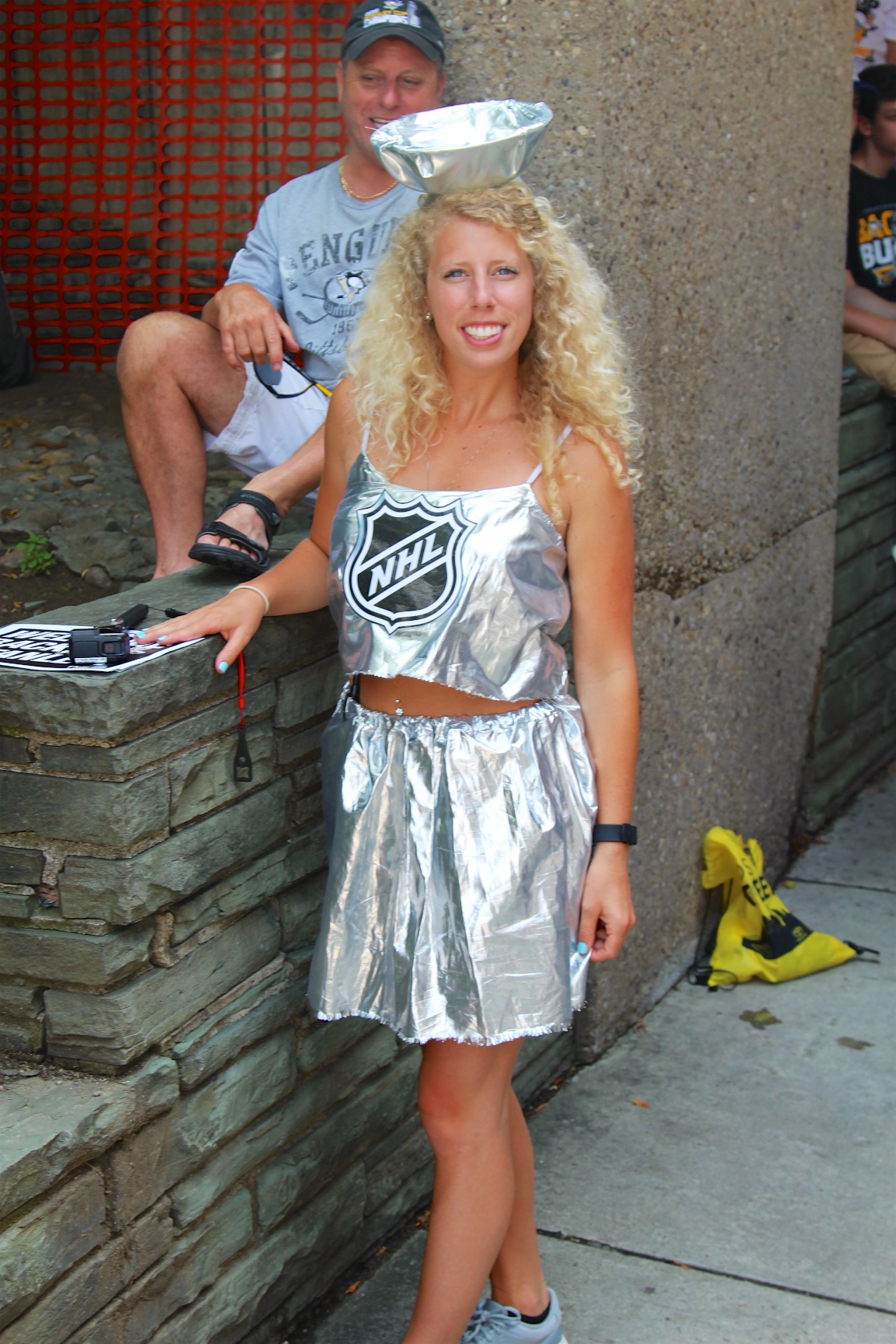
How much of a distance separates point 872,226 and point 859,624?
157 cm

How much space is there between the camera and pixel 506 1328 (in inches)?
97.4

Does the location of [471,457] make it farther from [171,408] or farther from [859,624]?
[859,624]

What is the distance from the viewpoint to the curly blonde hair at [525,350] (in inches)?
89.0

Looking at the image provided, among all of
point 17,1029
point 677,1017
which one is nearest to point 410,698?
point 17,1029

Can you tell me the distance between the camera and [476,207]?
2236 mm

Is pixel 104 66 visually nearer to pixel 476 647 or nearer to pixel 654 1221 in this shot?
pixel 476 647

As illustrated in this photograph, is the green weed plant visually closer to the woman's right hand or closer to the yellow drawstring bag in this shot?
the woman's right hand

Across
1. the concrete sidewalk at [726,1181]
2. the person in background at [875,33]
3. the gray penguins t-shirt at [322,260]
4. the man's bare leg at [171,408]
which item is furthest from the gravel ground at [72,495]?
the person in background at [875,33]

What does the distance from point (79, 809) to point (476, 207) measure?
109 centimetres

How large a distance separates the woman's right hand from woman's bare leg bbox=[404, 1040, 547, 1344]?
705mm

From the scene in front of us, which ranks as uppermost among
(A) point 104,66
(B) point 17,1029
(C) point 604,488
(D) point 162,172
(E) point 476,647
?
(A) point 104,66

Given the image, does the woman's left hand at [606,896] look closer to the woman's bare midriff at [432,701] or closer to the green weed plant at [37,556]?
the woman's bare midriff at [432,701]

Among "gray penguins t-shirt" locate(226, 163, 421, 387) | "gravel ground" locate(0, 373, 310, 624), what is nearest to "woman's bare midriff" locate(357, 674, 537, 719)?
"gravel ground" locate(0, 373, 310, 624)

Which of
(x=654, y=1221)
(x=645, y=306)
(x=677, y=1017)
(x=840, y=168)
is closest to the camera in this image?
(x=654, y=1221)
